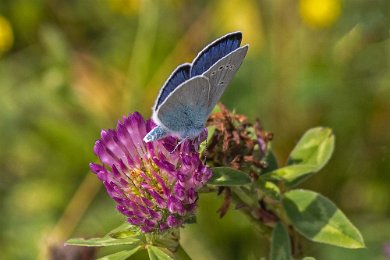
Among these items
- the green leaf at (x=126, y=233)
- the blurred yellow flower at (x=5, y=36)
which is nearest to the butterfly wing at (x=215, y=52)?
the green leaf at (x=126, y=233)

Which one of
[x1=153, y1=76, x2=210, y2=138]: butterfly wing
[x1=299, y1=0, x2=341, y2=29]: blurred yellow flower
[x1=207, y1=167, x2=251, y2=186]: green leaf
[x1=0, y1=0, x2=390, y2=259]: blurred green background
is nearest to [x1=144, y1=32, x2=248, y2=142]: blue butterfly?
[x1=153, y1=76, x2=210, y2=138]: butterfly wing

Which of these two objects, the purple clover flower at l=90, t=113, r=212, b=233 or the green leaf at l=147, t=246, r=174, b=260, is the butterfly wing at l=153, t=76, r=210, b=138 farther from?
the green leaf at l=147, t=246, r=174, b=260

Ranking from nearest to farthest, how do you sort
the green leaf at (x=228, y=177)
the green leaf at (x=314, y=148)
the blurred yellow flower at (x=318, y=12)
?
the green leaf at (x=228, y=177) < the green leaf at (x=314, y=148) < the blurred yellow flower at (x=318, y=12)

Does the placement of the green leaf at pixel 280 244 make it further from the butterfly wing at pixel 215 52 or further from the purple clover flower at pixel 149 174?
the butterfly wing at pixel 215 52

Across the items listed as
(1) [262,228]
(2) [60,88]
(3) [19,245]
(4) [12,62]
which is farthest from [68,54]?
(1) [262,228]

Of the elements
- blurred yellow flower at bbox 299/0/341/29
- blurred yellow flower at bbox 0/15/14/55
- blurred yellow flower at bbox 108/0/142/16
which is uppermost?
blurred yellow flower at bbox 0/15/14/55

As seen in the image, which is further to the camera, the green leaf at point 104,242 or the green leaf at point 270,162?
the green leaf at point 270,162

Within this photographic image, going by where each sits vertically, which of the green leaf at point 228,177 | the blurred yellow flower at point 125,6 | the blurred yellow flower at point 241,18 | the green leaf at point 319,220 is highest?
the blurred yellow flower at point 125,6

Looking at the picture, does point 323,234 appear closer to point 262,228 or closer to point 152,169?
point 262,228
